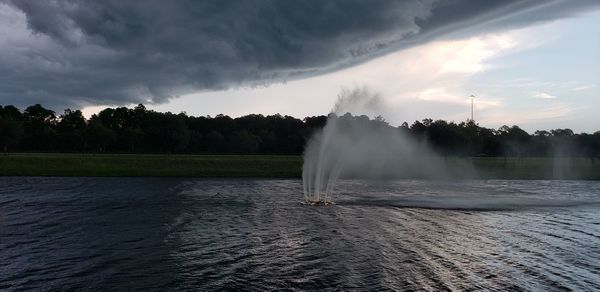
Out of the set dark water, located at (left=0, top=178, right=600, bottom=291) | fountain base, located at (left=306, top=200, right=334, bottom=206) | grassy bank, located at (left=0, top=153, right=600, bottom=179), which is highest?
grassy bank, located at (left=0, top=153, right=600, bottom=179)

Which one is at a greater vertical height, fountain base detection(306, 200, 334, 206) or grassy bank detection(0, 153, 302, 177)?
grassy bank detection(0, 153, 302, 177)

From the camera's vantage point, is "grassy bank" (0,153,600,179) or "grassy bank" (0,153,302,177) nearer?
"grassy bank" (0,153,302,177)

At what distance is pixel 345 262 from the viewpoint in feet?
68.9

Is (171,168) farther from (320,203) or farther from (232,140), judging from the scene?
(232,140)

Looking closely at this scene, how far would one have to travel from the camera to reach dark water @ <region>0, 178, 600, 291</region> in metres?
18.0

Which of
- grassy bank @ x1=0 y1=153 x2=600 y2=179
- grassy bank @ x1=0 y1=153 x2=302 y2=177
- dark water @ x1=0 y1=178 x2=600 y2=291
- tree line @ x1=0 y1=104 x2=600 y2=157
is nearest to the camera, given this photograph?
dark water @ x1=0 y1=178 x2=600 y2=291

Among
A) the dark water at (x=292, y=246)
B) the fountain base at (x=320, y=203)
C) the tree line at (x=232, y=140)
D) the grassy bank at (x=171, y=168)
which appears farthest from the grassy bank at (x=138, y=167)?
the fountain base at (x=320, y=203)

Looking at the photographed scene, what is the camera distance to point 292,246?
2448cm

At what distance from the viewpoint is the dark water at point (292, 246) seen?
59.2 feet

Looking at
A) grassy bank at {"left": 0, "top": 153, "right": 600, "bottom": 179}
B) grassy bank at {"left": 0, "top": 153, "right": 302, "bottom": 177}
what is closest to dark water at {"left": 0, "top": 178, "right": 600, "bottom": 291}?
grassy bank at {"left": 0, "top": 153, "right": 302, "bottom": 177}

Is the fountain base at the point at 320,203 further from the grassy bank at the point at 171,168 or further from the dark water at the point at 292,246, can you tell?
the grassy bank at the point at 171,168

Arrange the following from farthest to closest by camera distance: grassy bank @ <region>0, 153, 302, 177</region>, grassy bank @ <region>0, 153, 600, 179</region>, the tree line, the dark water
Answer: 1. the tree line
2. grassy bank @ <region>0, 153, 600, 179</region>
3. grassy bank @ <region>0, 153, 302, 177</region>
4. the dark water

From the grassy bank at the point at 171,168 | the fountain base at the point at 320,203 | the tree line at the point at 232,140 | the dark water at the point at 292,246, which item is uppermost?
the tree line at the point at 232,140

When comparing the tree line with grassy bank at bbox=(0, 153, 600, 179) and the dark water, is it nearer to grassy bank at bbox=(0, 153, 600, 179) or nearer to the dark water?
grassy bank at bbox=(0, 153, 600, 179)
